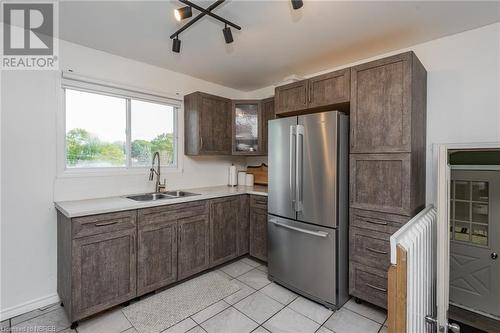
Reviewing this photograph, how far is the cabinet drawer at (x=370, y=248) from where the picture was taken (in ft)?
6.83

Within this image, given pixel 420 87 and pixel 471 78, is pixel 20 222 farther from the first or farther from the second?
pixel 471 78

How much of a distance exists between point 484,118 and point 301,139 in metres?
1.55

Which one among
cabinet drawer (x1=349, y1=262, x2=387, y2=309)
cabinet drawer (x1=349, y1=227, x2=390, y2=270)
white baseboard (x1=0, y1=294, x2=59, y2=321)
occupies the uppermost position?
cabinet drawer (x1=349, y1=227, x2=390, y2=270)

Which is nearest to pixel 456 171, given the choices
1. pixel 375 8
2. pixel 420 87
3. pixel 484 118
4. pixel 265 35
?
pixel 484 118

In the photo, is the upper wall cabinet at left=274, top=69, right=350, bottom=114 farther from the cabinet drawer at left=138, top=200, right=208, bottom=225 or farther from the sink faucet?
the sink faucet

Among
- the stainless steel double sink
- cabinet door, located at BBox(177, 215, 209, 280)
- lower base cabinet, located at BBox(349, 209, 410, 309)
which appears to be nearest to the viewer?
lower base cabinet, located at BBox(349, 209, 410, 309)

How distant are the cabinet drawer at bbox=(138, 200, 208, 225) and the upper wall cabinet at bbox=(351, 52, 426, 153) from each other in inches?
68.0

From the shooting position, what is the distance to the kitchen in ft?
6.54

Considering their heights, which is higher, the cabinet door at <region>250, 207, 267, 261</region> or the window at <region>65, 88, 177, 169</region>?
the window at <region>65, 88, 177, 169</region>

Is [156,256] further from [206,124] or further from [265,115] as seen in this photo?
[265,115]

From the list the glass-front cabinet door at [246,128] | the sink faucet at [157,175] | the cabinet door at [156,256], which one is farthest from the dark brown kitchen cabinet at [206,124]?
the cabinet door at [156,256]

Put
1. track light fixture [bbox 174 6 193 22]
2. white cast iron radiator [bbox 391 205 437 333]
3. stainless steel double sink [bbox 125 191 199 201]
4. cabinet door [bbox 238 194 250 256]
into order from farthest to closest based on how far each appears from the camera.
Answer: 1. cabinet door [bbox 238 194 250 256]
2. stainless steel double sink [bbox 125 191 199 201]
3. track light fixture [bbox 174 6 193 22]
4. white cast iron radiator [bbox 391 205 437 333]

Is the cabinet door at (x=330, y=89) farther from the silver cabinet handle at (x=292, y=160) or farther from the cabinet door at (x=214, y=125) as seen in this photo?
the cabinet door at (x=214, y=125)

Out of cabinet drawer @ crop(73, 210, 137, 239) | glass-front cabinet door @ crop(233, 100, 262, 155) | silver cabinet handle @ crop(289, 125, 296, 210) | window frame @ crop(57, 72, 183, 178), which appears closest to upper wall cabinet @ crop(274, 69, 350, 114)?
silver cabinet handle @ crop(289, 125, 296, 210)
